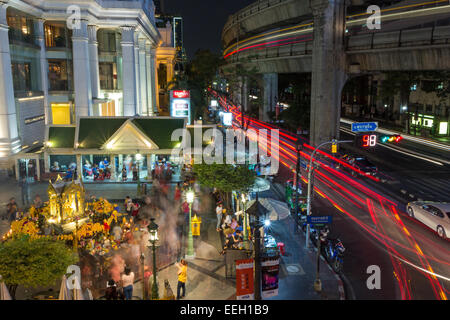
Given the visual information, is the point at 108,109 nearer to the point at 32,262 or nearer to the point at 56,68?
the point at 56,68

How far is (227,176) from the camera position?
2208 centimetres

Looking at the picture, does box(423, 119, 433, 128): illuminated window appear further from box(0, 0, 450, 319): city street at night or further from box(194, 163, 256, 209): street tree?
box(194, 163, 256, 209): street tree

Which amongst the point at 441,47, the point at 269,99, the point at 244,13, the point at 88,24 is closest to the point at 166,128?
the point at 88,24

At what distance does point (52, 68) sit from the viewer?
41.6 metres

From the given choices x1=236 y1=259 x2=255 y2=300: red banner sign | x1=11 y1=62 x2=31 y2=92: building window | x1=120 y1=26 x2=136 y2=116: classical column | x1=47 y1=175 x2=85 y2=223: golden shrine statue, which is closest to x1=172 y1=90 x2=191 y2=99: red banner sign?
x1=120 y1=26 x2=136 y2=116: classical column

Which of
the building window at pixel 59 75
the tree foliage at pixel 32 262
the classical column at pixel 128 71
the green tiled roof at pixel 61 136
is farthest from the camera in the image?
the classical column at pixel 128 71

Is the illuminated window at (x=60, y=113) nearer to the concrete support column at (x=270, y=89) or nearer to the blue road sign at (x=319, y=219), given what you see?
the blue road sign at (x=319, y=219)

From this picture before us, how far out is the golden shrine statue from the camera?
19.2 m

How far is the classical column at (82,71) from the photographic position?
38125mm

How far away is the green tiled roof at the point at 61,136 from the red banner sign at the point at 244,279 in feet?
75.1

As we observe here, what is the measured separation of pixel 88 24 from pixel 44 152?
1562cm

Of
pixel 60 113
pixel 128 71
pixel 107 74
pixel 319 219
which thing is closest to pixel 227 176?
pixel 319 219

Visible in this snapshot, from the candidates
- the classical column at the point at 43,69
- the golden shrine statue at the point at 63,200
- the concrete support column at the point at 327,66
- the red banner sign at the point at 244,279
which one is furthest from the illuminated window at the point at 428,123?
the red banner sign at the point at 244,279

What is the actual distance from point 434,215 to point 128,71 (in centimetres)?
3297
